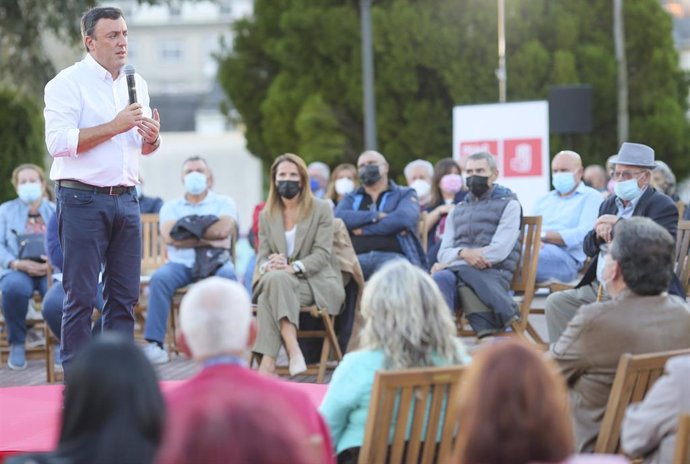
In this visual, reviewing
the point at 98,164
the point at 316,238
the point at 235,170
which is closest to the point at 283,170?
the point at 316,238

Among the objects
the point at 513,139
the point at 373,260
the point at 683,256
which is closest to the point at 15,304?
the point at 373,260

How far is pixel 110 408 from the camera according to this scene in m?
2.99

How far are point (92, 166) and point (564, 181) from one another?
493 cm

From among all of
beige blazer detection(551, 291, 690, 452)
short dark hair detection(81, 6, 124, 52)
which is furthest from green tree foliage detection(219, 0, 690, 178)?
beige blazer detection(551, 291, 690, 452)

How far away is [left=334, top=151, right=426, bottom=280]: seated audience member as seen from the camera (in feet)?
31.7

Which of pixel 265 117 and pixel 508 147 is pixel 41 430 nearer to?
pixel 508 147

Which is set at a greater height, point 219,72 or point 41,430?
point 219,72

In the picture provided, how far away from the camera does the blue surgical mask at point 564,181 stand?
995 cm

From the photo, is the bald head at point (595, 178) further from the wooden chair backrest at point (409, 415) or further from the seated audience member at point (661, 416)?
the seated audience member at point (661, 416)

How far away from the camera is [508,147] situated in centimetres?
1501

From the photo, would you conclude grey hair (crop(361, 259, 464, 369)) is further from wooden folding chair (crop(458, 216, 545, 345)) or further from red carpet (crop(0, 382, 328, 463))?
wooden folding chair (crop(458, 216, 545, 345))

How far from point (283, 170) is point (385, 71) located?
1596cm

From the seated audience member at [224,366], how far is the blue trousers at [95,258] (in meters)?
2.48

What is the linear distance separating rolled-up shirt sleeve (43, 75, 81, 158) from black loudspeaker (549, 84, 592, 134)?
51.2 ft
